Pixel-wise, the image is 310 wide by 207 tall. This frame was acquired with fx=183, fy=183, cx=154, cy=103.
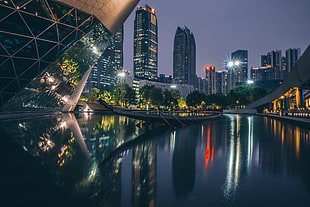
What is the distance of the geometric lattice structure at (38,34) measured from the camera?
1598 cm

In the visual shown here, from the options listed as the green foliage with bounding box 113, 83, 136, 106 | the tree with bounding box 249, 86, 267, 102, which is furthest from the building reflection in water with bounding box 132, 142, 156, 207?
the tree with bounding box 249, 86, 267, 102

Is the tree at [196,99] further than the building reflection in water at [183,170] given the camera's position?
Yes

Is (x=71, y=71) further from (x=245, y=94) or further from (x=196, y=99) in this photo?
(x=245, y=94)

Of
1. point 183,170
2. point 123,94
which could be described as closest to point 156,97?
point 123,94

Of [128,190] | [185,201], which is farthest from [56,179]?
[185,201]

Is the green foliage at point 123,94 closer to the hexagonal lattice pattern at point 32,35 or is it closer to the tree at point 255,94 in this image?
the tree at point 255,94

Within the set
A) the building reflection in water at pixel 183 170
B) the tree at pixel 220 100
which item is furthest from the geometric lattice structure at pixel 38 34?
the tree at pixel 220 100

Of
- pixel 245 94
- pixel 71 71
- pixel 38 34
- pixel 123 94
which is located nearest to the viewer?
pixel 38 34

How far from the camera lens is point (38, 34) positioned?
18.3m

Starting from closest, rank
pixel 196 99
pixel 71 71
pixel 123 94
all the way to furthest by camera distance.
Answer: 1. pixel 71 71
2. pixel 123 94
3. pixel 196 99

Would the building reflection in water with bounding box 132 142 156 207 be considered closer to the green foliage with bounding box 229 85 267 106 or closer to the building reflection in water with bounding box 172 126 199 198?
the building reflection in water with bounding box 172 126 199 198

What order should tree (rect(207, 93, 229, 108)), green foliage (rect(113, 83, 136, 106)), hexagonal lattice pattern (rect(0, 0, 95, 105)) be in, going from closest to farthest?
hexagonal lattice pattern (rect(0, 0, 95, 105)) → green foliage (rect(113, 83, 136, 106)) → tree (rect(207, 93, 229, 108))

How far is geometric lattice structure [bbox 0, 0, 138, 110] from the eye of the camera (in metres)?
16.0

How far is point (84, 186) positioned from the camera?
442cm
